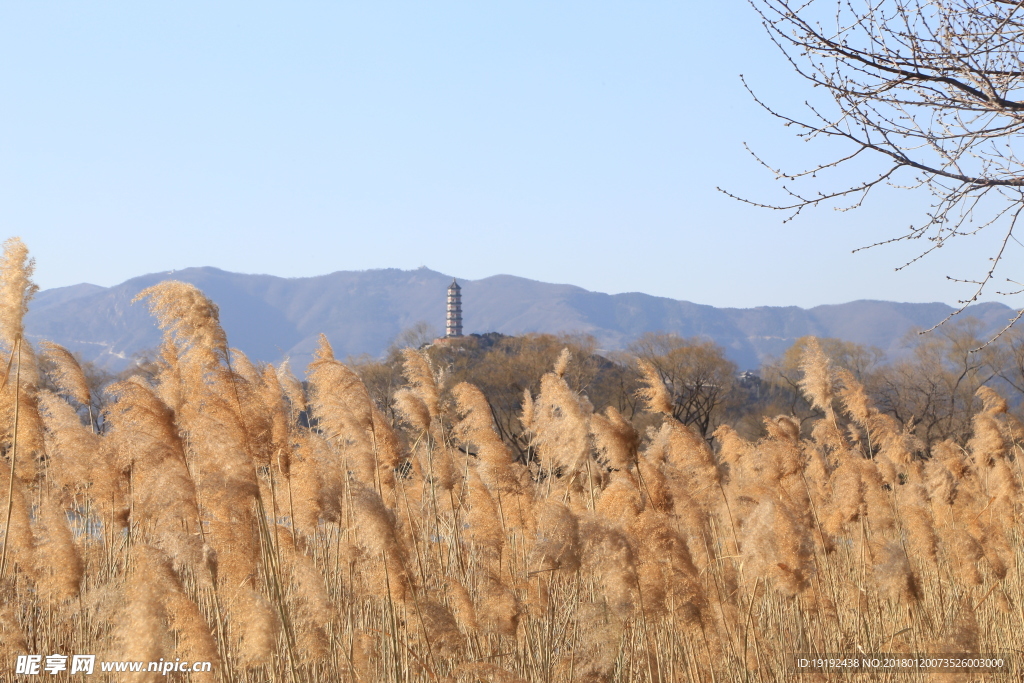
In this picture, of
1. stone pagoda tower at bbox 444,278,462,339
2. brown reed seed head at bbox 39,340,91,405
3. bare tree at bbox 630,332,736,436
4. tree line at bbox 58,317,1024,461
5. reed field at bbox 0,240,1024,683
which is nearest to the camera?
reed field at bbox 0,240,1024,683

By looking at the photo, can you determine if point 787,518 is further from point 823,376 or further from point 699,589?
point 823,376

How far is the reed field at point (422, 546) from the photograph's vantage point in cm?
296

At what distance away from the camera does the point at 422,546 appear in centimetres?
544

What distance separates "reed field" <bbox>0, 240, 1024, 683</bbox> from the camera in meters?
2.96

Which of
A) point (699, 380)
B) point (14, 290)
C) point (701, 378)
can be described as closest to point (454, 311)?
point (701, 378)

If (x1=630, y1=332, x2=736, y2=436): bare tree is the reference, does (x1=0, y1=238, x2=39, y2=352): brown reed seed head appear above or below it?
above

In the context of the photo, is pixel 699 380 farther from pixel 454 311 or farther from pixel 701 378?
pixel 454 311

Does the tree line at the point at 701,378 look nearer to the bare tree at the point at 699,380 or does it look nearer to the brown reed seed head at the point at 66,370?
the bare tree at the point at 699,380

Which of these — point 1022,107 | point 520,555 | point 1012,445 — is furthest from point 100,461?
point 1012,445

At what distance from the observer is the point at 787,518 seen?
12.2ft

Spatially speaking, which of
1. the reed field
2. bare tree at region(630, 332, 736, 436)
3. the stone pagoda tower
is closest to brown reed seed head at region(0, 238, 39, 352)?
the reed field

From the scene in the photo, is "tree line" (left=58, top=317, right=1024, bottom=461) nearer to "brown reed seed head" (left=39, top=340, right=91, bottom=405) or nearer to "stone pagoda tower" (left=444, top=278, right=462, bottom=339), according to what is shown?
"brown reed seed head" (left=39, top=340, right=91, bottom=405)

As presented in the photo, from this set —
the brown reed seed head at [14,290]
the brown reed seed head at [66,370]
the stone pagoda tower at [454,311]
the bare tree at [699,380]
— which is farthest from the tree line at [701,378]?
the stone pagoda tower at [454,311]

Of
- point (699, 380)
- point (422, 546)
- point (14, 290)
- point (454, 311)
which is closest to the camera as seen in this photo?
point (14, 290)
